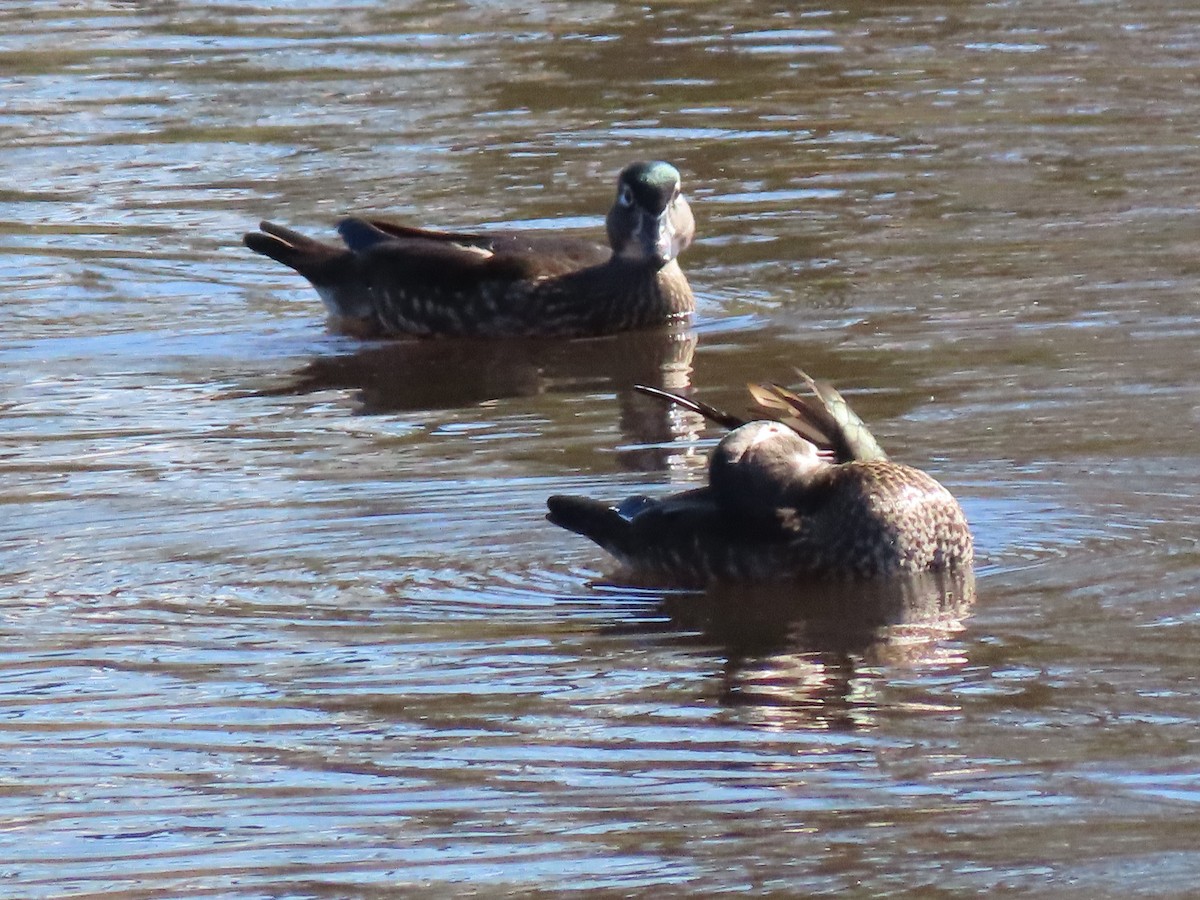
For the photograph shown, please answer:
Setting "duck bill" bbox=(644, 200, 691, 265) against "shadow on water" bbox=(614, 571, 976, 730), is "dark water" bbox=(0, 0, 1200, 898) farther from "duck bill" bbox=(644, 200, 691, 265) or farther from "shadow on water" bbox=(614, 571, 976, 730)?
"duck bill" bbox=(644, 200, 691, 265)

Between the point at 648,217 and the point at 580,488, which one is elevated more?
the point at 648,217

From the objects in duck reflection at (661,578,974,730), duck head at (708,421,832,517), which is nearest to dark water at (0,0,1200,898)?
duck reflection at (661,578,974,730)

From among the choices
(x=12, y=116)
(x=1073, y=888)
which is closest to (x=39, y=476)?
(x=1073, y=888)

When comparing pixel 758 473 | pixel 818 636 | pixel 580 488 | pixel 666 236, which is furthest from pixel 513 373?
pixel 818 636

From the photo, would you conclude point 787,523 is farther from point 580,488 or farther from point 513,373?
point 513,373

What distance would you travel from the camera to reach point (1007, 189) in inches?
491

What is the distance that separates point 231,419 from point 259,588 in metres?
2.27

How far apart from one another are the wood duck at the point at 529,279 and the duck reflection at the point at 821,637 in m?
4.02

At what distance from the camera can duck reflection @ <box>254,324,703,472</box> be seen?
9.33 metres

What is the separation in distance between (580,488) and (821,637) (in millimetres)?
1512

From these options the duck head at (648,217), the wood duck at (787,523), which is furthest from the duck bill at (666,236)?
the wood duck at (787,523)

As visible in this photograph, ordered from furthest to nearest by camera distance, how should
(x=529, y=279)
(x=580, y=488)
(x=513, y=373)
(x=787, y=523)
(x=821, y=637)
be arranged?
(x=529, y=279), (x=513, y=373), (x=580, y=488), (x=787, y=523), (x=821, y=637)

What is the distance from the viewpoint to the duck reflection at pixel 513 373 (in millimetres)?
9328

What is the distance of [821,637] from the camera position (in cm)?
651
